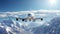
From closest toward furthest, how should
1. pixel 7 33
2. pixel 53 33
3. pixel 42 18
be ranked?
pixel 42 18 → pixel 53 33 → pixel 7 33

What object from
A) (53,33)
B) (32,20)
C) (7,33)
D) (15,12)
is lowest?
(7,33)

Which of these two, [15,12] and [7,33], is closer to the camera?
[15,12]

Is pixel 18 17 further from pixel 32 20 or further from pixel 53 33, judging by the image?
pixel 53 33

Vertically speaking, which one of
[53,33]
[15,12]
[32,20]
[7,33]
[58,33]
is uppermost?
[15,12]

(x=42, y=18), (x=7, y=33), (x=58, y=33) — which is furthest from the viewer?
(x=7, y=33)

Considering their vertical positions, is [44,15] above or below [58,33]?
above

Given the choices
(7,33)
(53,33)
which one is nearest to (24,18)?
(53,33)

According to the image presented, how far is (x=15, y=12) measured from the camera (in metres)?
9.24

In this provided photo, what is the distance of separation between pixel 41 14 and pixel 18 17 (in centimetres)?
142

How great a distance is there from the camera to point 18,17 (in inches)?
368

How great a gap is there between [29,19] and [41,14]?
79 centimetres

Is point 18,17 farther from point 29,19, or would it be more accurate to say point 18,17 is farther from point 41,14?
point 41,14

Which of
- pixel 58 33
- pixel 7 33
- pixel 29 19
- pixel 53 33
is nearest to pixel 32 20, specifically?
pixel 29 19

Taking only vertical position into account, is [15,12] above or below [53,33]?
above
